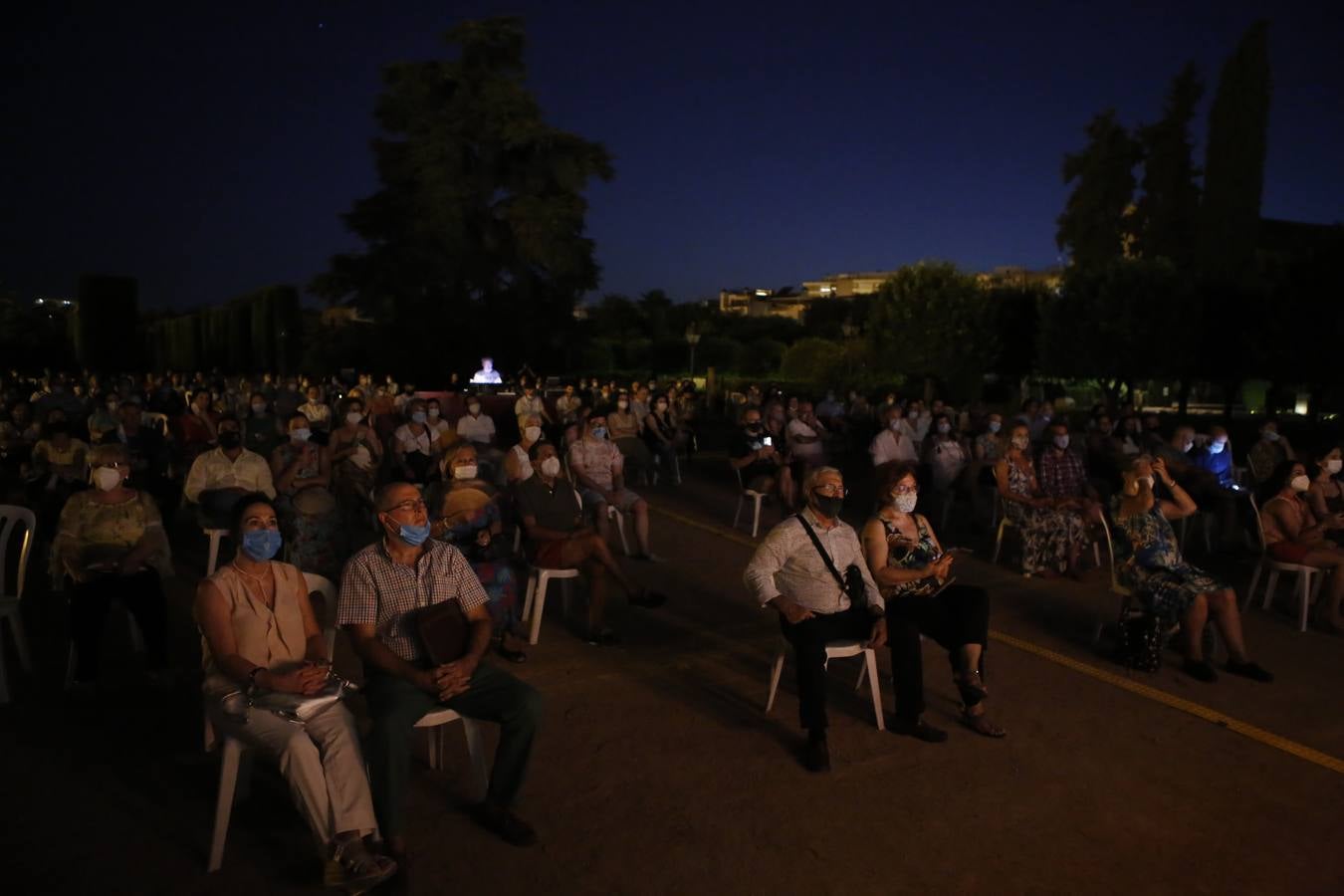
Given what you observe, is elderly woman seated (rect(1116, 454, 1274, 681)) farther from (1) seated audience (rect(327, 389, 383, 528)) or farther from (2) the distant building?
(2) the distant building

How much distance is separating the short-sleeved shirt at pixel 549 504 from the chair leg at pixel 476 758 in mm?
2812

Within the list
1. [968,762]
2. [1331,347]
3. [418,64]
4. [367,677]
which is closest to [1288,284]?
[1331,347]

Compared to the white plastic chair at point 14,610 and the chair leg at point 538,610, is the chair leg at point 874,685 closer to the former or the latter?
the chair leg at point 538,610

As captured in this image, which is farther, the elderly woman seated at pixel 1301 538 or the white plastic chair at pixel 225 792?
the elderly woman seated at pixel 1301 538

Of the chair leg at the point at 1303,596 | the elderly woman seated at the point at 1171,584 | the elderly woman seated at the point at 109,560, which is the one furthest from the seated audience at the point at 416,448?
the chair leg at the point at 1303,596

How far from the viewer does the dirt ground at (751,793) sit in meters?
3.66

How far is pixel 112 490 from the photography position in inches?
222

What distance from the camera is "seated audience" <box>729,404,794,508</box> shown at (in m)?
10.7

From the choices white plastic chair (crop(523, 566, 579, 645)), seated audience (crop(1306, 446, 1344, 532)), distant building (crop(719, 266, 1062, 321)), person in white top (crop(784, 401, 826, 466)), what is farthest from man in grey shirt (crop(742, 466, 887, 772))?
distant building (crop(719, 266, 1062, 321))

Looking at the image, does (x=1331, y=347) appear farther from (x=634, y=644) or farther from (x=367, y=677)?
(x=367, y=677)

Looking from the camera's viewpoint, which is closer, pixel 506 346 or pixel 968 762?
pixel 968 762

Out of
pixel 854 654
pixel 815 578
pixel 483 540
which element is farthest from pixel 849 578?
pixel 483 540

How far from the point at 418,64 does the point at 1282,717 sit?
33.6 meters

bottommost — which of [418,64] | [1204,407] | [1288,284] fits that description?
[1204,407]
